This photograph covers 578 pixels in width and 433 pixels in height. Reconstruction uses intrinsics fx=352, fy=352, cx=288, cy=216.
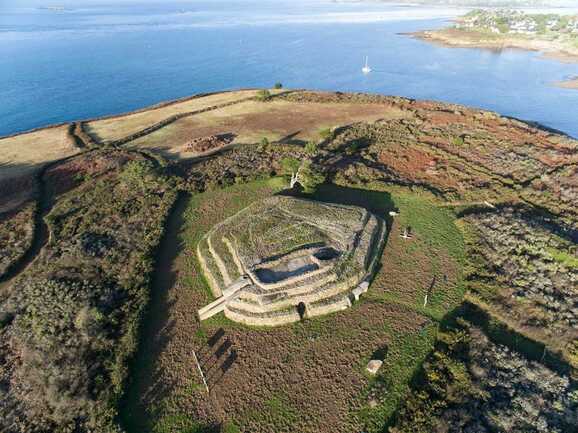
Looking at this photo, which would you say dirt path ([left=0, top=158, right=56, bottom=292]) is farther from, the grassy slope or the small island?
the small island

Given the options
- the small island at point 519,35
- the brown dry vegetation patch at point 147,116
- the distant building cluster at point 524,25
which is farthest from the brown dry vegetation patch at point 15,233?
the distant building cluster at point 524,25

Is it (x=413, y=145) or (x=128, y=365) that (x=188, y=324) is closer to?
(x=128, y=365)

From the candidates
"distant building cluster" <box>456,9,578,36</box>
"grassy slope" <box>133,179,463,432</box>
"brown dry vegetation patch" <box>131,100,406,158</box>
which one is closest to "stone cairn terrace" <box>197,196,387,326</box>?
"grassy slope" <box>133,179,463,432</box>

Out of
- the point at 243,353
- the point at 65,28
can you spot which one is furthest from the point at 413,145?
the point at 65,28

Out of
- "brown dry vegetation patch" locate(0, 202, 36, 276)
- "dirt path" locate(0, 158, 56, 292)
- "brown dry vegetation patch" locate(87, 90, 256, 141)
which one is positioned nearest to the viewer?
"dirt path" locate(0, 158, 56, 292)

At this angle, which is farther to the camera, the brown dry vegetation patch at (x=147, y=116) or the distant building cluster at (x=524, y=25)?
the distant building cluster at (x=524, y=25)

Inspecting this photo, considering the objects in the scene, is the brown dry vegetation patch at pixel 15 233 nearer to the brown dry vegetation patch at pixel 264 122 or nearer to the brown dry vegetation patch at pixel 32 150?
the brown dry vegetation patch at pixel 32 150
